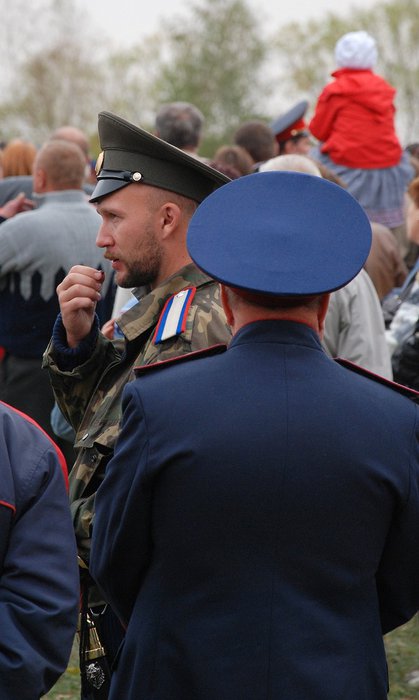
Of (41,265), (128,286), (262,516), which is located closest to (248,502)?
(262,516)

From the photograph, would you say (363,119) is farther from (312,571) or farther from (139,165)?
(312,571)

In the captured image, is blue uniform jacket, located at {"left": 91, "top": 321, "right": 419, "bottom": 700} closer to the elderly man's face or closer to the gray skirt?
the elderly man's face

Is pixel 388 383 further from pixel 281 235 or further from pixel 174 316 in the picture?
pixel 174 316

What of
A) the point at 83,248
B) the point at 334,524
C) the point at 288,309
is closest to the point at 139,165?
the point at 288,309

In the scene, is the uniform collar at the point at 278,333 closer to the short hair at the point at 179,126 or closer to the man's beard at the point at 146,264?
the man's beard at the point at 146,264

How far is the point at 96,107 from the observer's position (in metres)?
60.7

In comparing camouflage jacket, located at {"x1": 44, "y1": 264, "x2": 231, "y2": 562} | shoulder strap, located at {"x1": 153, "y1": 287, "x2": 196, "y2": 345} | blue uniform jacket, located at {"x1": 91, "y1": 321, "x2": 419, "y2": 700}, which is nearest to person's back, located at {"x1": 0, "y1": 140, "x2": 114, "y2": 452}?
camouflage jacket, located at {"x1": 44, "y1": 264, "x2": 231, "y2": 562}

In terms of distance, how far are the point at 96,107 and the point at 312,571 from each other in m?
60.2

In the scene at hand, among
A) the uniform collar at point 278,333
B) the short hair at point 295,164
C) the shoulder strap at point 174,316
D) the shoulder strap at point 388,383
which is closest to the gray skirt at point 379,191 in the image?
the short hair at point 295,164

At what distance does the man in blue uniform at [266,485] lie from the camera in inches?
87.3

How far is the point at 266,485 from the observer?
7.27 feet

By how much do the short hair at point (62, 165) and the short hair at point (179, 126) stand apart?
0.78 meters

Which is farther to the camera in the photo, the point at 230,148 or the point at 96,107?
the point at 96,107

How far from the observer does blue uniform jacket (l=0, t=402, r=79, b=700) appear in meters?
2.32
